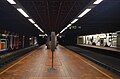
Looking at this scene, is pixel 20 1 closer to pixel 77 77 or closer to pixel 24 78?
pixel 24 78

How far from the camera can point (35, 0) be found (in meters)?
12.2

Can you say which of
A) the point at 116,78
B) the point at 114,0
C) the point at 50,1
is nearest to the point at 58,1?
the point at 50,1

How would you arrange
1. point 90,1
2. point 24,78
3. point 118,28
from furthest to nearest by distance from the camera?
1. point 118,28
2. point 90,1
3. point 24,78

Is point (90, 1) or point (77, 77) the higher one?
point (90, 1)

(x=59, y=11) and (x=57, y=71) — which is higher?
(x=59, y=11)

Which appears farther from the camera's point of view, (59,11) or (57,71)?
(59,11)

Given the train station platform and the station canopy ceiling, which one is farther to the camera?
the station canopy ceiling

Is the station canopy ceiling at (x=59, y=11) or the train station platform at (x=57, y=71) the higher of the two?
the station canopy ceiling at (x=59, y=11)

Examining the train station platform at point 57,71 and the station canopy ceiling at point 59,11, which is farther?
the station canopy ceiling at point 59,11

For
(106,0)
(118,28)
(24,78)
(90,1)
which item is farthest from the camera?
(118,28)

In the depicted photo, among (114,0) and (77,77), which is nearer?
(77,77)

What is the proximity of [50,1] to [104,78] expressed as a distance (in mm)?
5152

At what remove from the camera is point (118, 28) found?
2917cm

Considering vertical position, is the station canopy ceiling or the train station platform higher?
the station canopy ceiling
